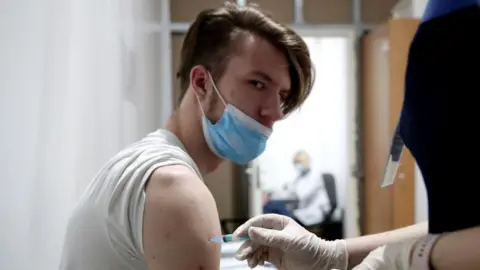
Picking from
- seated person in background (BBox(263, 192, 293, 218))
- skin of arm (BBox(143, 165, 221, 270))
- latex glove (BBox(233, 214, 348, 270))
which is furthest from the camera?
seated person in background (BBox(263, 192, 293, 218))

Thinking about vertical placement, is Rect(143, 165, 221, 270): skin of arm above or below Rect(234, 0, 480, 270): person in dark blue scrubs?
below

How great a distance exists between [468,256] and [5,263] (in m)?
0.74

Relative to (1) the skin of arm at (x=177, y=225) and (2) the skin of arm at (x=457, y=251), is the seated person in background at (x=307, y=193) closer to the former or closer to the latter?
(1) the skin of arm at (x=177, y=225)

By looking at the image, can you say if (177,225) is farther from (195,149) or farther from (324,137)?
(324,137)

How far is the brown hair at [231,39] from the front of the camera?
1165 mm

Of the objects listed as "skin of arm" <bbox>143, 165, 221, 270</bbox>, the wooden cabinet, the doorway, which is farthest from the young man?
the doorway

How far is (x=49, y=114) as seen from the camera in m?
1.07

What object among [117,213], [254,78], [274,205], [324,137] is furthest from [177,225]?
[324,137]

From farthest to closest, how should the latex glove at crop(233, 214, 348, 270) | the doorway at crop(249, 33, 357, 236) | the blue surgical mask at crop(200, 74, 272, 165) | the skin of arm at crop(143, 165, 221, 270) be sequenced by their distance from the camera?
the doorway at crop(249, 33, 357, 236)
the blue surgical mask at crop(200, 74, 272, 165)
the latex glove at crop(233, 214, 348, 270)
the skin of arm at crop(143, 165, 221, 270)

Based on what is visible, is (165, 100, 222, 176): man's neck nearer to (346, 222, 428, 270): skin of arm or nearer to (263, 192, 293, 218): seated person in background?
(346, 222, 428, 270): skin of arm

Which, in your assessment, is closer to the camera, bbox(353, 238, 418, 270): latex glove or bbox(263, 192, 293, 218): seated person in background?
bbox(353, 238, 418, 270): latex glove

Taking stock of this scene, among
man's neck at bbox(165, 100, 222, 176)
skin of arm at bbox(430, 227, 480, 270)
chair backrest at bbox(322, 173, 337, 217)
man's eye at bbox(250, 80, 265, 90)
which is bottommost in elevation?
chair backrest at bbox(322, 173, 337, 217)

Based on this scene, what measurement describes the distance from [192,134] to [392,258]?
0.60 m

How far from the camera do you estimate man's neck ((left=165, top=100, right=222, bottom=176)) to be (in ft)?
3.77
